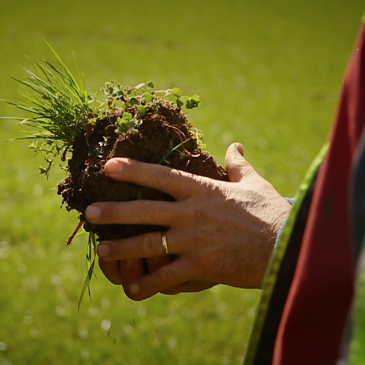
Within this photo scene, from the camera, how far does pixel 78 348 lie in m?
4.62

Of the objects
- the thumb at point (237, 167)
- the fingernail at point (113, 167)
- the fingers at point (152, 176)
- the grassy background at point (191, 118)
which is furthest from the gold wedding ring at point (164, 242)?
the grassy background at point (191, 118)

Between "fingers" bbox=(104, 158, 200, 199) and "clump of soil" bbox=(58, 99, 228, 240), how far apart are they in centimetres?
9

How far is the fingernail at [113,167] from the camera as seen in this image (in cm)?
167

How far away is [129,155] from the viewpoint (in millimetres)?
1770

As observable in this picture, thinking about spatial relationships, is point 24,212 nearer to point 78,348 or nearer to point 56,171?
point 56,171

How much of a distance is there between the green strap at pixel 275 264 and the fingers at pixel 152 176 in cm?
66

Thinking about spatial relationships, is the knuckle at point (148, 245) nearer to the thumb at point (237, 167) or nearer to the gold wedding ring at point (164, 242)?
the gold wedding ring at point (164, 242)

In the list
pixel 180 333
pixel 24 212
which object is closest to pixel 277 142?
pixel 24 212

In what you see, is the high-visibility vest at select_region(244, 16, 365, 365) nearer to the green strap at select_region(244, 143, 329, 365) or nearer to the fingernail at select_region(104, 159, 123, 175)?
the green strap at select_region(244, 143, 329, 365)

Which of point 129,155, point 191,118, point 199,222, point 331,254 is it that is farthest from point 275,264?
point 191,118

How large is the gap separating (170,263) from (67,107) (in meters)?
0.70

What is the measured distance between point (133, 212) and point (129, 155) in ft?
0.69

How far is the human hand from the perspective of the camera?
5.48ft

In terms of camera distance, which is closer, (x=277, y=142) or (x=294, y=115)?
(x=277, y=142)
